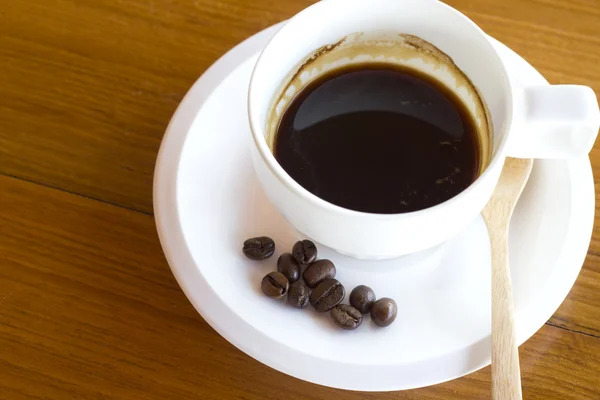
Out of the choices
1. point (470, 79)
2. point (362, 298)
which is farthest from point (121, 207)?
point (470, 79)

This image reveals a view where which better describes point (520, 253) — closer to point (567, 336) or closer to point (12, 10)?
point (567, 336)

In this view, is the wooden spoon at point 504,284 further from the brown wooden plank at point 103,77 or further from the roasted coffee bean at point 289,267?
the brown wooden plank at point 103,77

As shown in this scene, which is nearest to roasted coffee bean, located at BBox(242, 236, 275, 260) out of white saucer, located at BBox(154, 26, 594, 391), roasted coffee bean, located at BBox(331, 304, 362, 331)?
white saucer, located at BBox(154, 26, 594, 391)

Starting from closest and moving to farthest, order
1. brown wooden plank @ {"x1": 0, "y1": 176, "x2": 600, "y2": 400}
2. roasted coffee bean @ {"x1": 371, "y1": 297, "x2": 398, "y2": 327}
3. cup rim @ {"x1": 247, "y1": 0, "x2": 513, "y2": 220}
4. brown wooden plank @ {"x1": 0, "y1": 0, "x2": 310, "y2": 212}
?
cup rim @ {"x1": 247, "y1": 0, "x2": 513, "y2": 220} < roasted coffee bean @ {"x1": 371, "y1": 297, "x2": 398, "y2": 327} < brown wooden plank @ {"x1": 0, "y1": 176, "x2": 600, "y2": 400} < brown wooden plank @ {"x1": 0, "y1": 0, "x2": 310, "y2": 212}

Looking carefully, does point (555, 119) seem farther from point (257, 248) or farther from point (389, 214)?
point (257, 248)

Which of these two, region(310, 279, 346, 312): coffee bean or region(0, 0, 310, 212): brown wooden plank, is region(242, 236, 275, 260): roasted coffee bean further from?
region(0, 0, 310, 212): brown wooden plank

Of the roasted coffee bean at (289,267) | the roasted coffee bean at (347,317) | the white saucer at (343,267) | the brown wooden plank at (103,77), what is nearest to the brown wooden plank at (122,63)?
the brown wooden plank at (103,77)
